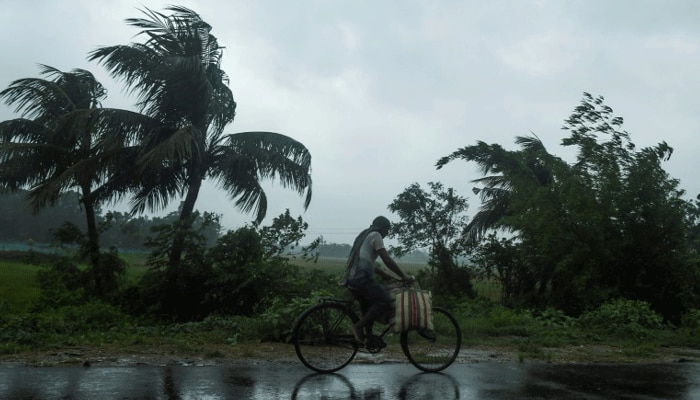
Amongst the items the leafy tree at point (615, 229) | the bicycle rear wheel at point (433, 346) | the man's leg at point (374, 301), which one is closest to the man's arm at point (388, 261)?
the man's leg at point (374, 301)

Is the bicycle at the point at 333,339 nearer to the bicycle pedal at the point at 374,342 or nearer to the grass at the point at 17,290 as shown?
the bicycle pedal at the point at 374,342

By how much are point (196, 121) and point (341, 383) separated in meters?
12.8

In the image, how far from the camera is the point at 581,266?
634 inches

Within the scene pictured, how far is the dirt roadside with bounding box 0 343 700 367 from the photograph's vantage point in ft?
25.6

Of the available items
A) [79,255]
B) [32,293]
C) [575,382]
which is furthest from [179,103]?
[575,382]

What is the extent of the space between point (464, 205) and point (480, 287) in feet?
8.71

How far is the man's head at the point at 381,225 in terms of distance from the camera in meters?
7.76

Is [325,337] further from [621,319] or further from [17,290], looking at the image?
[17,290]

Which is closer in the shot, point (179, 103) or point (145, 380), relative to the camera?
point (145, 380)

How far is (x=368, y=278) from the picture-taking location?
24.9 feet

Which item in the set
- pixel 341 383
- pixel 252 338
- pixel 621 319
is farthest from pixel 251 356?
pixel 621 319

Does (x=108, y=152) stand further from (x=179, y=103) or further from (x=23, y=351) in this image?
(x=23, y=351)

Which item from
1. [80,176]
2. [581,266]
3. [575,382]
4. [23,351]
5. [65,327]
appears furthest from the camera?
[80,176]

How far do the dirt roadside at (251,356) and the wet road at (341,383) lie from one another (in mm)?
364
